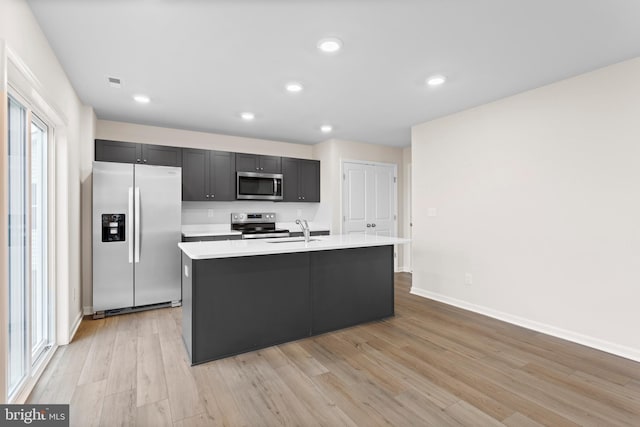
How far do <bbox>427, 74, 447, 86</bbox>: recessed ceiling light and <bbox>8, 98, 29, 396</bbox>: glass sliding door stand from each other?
127 inches

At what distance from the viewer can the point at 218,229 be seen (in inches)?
198

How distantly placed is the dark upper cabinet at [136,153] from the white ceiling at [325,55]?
0.51 meters

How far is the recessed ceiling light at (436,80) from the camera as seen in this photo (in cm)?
289

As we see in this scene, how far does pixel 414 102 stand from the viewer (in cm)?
361

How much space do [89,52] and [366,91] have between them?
248 centimetres

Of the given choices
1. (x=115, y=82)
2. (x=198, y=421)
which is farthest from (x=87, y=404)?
(x=115, y=82)

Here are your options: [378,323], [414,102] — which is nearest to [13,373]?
[378,323]

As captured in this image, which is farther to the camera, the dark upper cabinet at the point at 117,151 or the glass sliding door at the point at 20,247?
the dark upper cabinet at the point at 117,151

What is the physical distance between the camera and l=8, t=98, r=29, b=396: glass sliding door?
196 centimetres

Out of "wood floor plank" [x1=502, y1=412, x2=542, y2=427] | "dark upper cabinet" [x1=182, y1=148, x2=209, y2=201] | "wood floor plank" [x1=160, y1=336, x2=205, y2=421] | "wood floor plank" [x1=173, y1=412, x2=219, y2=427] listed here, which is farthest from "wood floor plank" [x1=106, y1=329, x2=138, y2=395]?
"wood floor plank" [x1=502, y1=412, x2=542, y2=427]

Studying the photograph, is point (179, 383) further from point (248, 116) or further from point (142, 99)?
point (248, 116)

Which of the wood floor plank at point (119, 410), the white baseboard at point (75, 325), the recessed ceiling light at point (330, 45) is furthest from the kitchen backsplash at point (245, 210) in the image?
the recessed ceiling light at point (330, 45)

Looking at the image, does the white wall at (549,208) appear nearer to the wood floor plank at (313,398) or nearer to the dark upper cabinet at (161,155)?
the wood floor plank at (313,398)

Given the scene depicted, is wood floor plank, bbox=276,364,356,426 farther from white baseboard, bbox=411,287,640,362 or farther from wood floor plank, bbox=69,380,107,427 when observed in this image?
white baseboard, bbox=411,287,640,362
